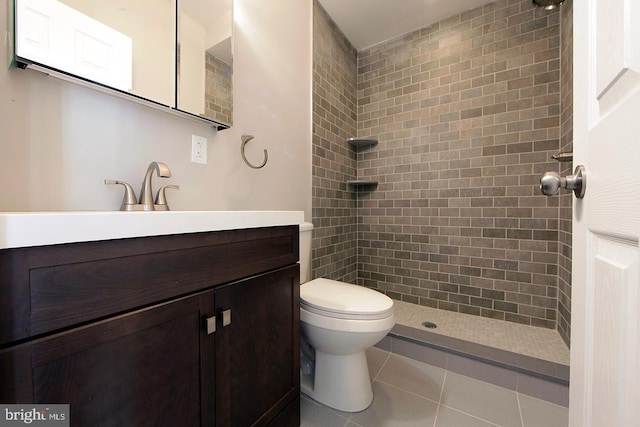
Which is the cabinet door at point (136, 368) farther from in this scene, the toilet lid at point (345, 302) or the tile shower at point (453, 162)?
the tile shower at point (453, 162)

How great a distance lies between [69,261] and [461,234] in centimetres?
221

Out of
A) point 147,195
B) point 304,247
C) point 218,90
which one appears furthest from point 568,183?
point 218,90

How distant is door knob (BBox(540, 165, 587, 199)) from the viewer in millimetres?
482

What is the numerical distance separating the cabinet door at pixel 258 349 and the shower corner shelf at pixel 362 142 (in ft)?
5.10

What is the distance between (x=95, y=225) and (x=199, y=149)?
77cm

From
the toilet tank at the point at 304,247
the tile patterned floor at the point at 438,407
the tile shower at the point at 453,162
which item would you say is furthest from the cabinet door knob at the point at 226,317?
the tile shower at the point at 453,162

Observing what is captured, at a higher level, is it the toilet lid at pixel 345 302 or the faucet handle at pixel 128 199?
the faucet handle at pixel 128 199

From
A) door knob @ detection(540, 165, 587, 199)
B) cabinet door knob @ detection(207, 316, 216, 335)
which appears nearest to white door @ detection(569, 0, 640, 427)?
door knob @ detection(540, 165, 587, 199)

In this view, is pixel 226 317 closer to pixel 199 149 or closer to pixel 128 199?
pixel 128 199

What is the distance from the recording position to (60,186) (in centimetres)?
81

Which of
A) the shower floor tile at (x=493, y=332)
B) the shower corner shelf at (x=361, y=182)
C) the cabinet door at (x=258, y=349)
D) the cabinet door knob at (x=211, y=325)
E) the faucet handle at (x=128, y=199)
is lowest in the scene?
the shower floor tile at (x=493, y=332)

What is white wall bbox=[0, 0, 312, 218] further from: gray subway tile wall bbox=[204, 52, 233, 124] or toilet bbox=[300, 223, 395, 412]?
toilet bbox=[300, 223, 395, 412]

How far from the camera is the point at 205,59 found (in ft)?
3.90

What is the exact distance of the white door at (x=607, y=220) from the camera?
1.04ft
